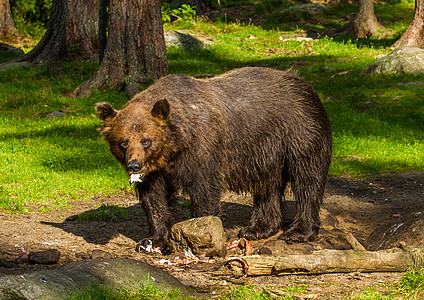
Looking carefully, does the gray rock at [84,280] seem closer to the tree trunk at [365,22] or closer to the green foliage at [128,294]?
the green foliage at [128,294]

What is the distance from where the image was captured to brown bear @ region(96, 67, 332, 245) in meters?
5.92

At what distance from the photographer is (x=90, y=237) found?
6.84m

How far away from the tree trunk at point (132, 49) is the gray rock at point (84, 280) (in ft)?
25.1

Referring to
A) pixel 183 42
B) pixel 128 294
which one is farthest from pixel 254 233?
pixel 183 42

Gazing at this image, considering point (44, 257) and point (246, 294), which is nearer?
point (246, 294)

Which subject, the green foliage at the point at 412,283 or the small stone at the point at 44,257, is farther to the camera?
the small stone at the point at 44,257

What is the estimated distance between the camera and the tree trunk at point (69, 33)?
15023 mm

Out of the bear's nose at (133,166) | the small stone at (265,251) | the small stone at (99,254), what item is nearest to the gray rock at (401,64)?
the small stone at (265,251)

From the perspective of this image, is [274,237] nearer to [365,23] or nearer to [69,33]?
[69,33]

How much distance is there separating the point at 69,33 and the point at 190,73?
12.4ft

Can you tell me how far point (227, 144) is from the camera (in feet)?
21.2

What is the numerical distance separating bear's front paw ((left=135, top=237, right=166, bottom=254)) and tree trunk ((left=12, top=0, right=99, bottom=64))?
10280 millimetres

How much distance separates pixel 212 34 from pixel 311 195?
14.4 m

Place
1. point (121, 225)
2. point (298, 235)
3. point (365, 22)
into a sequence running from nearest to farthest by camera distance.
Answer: point (298, 235)
point (121, 225)
point (365, 22)
